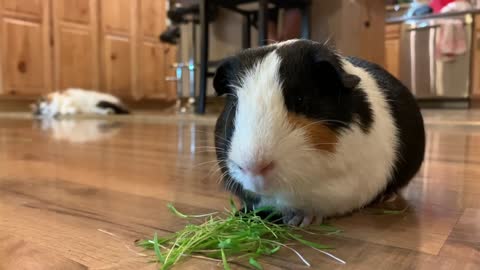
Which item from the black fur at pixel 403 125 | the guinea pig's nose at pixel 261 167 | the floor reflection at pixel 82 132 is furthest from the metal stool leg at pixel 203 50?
the guinea pig's nose at pixel 261 167

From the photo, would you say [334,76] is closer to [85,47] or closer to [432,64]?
[432,64]

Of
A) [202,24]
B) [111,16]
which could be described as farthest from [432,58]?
[111,16]

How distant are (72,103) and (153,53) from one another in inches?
74.4

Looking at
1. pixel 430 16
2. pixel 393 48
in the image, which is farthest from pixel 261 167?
pixel 393 48

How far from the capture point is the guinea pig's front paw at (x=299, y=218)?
0.77 meters

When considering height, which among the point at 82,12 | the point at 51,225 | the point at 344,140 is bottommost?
the point at 51,225

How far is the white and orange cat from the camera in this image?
565cm

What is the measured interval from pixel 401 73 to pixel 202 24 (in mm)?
2880

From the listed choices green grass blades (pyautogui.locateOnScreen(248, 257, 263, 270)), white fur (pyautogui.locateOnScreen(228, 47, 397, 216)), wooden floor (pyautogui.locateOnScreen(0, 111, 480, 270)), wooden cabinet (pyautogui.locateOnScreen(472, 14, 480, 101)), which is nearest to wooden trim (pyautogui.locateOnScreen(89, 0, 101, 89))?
wooden cabinet (pyautogui.locateOnScreen(472, 14, 480, 101))

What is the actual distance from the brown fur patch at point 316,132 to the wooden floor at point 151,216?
0.48 ft

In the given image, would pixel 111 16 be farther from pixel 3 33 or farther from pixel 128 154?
pixel 128 154

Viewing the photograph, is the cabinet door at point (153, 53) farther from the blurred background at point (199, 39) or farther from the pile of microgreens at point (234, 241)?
the pile of microgreens at point (234, 241)

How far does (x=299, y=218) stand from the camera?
773 millimetres

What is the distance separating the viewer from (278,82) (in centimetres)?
67
